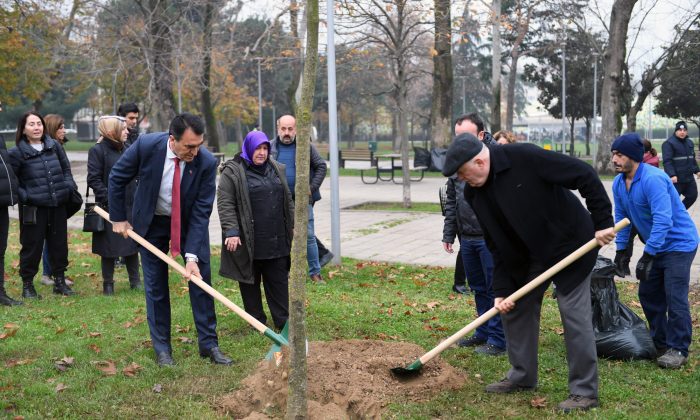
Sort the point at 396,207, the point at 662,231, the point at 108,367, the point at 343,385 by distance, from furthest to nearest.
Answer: the point at 396,207 → the point at 108,367 → the point at 662,231 → the point at 343,385

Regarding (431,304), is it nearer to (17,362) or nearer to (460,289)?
(460,289)

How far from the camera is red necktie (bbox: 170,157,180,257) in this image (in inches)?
209

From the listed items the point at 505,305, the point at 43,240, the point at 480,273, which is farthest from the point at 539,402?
the point at 43,240

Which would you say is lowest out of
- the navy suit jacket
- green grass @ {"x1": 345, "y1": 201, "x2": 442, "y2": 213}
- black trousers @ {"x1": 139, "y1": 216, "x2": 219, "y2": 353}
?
green grass @ {"x1": 345, "y1": 201, "x2": 442, "y2": 213}

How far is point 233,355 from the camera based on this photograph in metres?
5.72

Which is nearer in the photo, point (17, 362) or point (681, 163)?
point (17, 362)

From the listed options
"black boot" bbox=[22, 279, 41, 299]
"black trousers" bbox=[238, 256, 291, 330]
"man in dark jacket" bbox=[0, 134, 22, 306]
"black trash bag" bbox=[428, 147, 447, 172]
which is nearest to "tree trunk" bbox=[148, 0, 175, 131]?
"black trash bag" bbox=[428, 147, 447, 172]

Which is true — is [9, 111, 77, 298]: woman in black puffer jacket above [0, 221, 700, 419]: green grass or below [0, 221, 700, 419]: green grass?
above

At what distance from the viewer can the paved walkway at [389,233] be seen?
1024 cm

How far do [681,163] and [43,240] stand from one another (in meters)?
9.96

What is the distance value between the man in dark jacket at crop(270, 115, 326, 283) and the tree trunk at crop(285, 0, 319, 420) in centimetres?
350

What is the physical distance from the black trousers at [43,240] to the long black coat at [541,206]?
5047mm

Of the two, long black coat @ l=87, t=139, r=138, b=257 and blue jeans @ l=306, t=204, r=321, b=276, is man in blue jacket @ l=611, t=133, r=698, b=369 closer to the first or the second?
blue jeans @ l=306, t=204, r=321, b=276

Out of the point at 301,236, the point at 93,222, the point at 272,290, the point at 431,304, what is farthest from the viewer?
the point at 93,222
